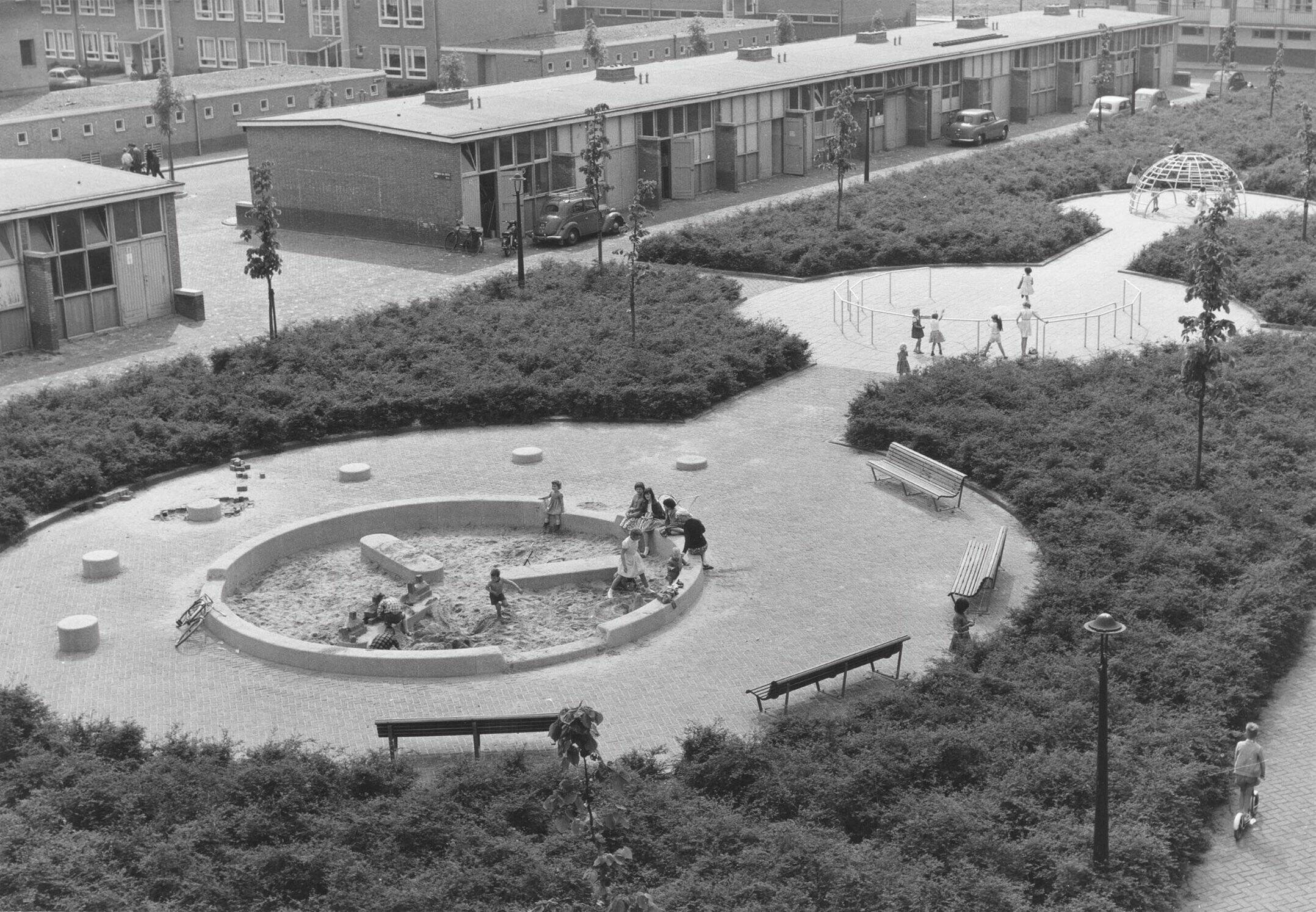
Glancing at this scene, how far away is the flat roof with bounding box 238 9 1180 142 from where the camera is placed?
168 feet

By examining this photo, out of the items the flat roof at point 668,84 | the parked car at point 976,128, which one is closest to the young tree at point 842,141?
the flat roof at point 668,84

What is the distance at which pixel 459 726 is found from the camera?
2041cm

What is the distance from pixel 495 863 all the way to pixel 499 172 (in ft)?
116

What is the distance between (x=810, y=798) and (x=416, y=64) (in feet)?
235

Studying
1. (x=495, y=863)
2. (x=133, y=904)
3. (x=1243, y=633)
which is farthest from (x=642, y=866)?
(x=1243, y=633)

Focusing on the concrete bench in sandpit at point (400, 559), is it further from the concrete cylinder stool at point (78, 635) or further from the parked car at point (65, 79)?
the parked car at point (65, 79)

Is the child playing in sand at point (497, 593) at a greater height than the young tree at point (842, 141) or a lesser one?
lesser

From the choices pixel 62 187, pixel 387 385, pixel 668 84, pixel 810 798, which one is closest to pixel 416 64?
pixel 668 84

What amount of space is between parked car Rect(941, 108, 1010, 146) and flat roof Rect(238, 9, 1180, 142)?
2706 millimetres

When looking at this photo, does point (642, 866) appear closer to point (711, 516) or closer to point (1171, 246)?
point (711, 516)

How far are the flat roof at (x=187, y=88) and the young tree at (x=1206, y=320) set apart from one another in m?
45.8

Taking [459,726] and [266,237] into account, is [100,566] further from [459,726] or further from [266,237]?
[266,237]

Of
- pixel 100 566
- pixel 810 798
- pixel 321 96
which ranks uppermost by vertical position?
pixel 321 96

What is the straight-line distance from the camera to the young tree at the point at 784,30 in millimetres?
91062
